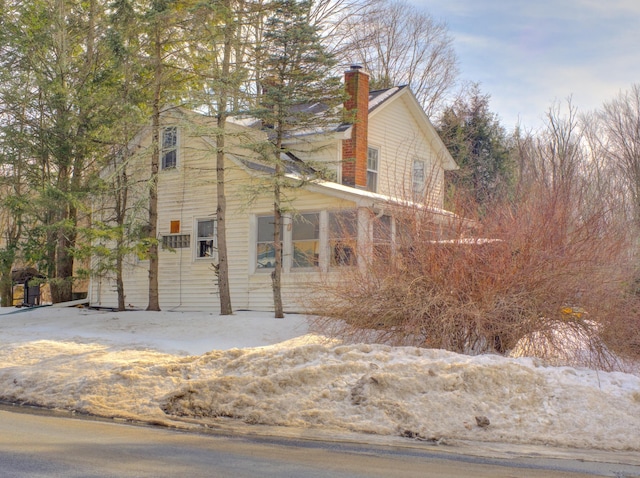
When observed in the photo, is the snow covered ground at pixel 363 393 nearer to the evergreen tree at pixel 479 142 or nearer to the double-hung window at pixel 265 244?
the double-hung window at pixel 265 244

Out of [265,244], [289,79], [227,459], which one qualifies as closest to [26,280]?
[265,244]

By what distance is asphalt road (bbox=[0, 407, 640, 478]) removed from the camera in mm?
6129

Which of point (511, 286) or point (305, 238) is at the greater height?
point (305, 238)

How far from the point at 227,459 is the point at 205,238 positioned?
16.3 metres

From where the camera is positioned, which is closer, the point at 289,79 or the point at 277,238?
the point at 277,238

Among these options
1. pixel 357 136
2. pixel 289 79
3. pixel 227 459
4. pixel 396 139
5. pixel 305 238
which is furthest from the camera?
pixel 396 139

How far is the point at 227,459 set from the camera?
21.6 ft

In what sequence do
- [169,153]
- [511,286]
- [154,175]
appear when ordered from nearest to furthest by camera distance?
[511,286], [154,175], [169,153]

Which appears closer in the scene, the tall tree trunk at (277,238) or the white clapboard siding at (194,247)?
the tall tree trunk at (277,238)

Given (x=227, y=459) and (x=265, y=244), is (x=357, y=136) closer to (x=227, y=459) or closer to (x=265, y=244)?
(x=265, y=244)

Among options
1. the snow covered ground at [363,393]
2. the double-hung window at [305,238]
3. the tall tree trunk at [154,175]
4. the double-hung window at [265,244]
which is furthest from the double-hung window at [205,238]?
the snow covered ground at [363,393]

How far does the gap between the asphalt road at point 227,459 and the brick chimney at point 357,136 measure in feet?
51.0

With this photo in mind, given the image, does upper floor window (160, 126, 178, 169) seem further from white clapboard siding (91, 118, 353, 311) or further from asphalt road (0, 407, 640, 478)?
asphalt road (0, 407, 640, 478)

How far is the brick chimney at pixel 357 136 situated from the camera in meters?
22.8
